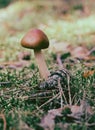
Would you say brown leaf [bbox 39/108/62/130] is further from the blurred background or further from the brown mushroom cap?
the blurred background

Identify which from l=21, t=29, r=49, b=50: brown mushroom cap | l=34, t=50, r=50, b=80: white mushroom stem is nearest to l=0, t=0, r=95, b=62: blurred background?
l=34, t=50, r=50, b=80: white mushroom stem

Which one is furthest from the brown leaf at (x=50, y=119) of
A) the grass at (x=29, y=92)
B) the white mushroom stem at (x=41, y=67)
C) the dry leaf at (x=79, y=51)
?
the dry leaf at (x=79, y=51)

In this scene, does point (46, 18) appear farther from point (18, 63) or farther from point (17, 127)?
point (17, 127)

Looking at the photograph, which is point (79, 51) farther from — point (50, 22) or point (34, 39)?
point (50, 22)

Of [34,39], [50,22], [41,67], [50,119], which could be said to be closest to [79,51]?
[41,67]

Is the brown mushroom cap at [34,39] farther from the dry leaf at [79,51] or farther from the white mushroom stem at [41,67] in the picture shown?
the dry leaf at [79,51]

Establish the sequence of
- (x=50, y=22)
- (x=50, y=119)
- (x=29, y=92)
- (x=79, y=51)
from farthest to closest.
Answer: (x=50, y=22) → (x=79, y=51) → (x=29, y=92) → (x=50, y=119)

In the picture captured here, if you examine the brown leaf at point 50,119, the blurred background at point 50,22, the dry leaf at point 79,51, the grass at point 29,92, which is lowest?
the brown leaf at point 50,119

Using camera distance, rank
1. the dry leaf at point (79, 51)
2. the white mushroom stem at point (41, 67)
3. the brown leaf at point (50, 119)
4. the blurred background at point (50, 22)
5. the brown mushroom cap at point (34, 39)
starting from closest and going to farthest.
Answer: the brown leaf at point (50, 119), the brown mushroom cap at point (34, 39), the white mushroom stem at point (41, 67), the dry leaf at point (79, 51), the blurred background at point (50, 22)

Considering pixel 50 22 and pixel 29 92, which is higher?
pixel 50 22


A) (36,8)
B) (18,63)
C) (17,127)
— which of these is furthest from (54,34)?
(17,127)

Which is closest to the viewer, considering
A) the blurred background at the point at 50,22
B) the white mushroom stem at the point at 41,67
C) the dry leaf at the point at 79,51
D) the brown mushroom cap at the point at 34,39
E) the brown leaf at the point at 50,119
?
the brown leaf at the point at 50,119
